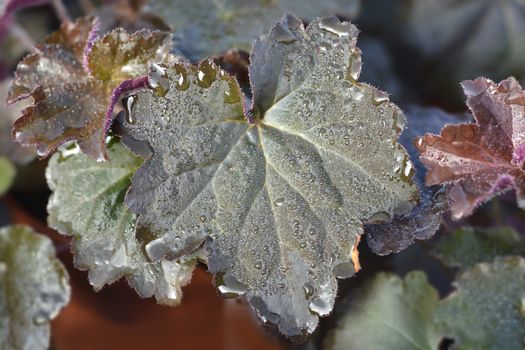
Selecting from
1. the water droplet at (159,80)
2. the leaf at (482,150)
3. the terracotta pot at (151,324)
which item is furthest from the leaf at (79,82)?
the terracotta pot at (151,324)

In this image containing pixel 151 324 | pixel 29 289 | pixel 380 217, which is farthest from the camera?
pixel 151 324

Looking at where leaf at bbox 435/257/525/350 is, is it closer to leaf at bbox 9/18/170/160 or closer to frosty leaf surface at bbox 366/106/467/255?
frosty leaf surface at bbox 366/106/467/255

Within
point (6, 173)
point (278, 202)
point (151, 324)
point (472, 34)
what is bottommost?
point (151, 324)

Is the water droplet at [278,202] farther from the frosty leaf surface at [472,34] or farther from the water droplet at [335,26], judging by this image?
the frosty leaf surface at [472,34]

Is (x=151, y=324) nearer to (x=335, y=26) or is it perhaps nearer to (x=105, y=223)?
(x=105, y=223)

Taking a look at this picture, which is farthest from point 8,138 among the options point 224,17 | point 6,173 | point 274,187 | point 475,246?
point 475,246

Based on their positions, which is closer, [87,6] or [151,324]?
[87,6]

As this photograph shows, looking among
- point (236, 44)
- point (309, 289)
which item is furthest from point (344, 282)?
point (236, 44)

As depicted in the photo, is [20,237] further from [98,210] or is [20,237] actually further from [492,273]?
[492,273]
